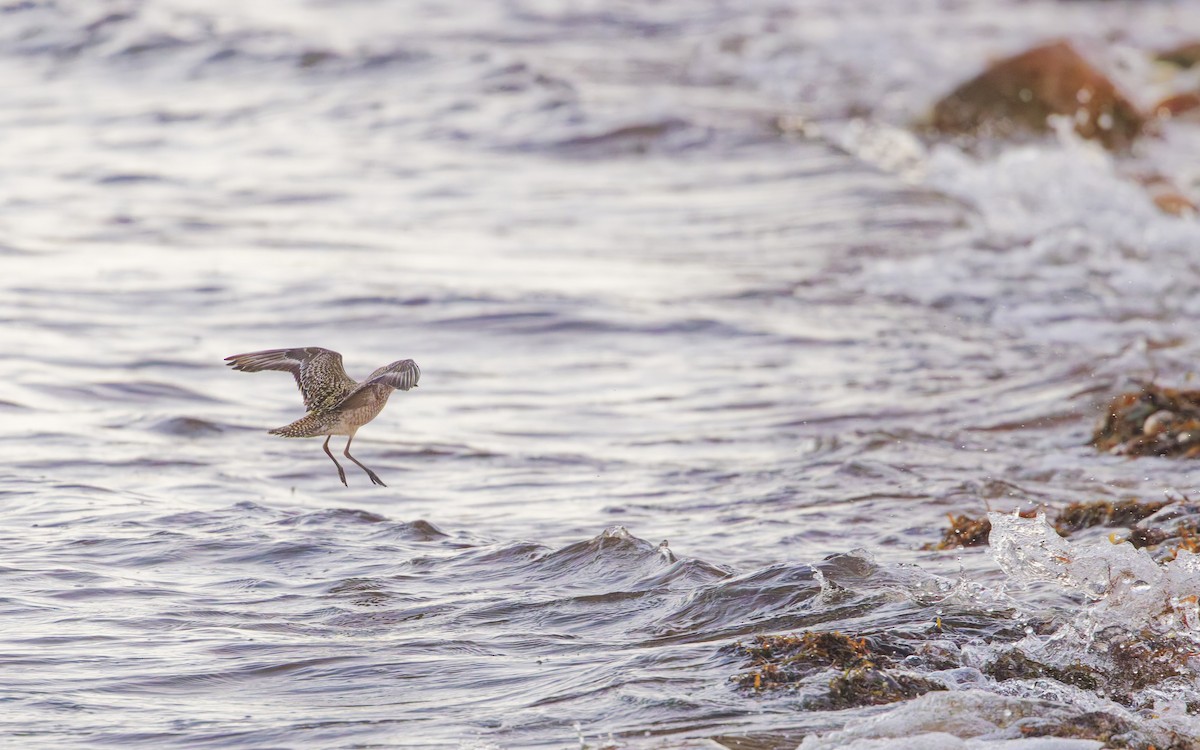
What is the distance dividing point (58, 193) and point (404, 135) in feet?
14.7

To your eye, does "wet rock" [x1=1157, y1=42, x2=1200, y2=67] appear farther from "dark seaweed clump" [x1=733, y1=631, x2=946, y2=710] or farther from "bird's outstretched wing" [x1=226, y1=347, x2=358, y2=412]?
"dark seaweed clump" [x1=733, y1=631, x2=946, y2=710]

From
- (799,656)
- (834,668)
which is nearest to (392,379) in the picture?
(799,656)

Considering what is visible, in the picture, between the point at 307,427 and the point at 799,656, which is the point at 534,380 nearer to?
the point at 307,427

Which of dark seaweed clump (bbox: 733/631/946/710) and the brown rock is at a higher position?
dark seaweed clump (bbox: 733/631/946/710)

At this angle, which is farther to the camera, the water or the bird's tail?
the bird's tail

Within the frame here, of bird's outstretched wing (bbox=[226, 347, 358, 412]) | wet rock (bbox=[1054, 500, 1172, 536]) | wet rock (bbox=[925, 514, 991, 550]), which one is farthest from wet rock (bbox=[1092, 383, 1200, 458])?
bird's outstretched wing (bbox=[226, 347, 358, 412])

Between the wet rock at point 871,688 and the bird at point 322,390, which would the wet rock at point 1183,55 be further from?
the wet rock at point 871,688

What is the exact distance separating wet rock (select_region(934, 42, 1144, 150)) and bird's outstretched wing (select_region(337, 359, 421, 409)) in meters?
14.5

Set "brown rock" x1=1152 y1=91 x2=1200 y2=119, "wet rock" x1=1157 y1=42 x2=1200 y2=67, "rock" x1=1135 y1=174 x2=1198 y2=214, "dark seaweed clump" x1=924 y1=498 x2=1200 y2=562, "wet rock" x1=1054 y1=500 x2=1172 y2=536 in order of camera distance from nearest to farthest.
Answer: "dark seaweed clump" x1=924 y1=498 x2=1200 y2=562 → "wet rock" x1=1054 y1=500 x2=1172 y2=536 → "rock" x1=1135 y1=174 x2=1198 y2=214 → "brown rock" x1=1152 y1=91 x2=1200 y2=119 → "wet rock" x1=1157 y1=42 x2=1200 y2=67

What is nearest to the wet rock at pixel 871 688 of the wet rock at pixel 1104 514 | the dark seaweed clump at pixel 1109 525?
the dark seaweed clump at pixel 1109 525

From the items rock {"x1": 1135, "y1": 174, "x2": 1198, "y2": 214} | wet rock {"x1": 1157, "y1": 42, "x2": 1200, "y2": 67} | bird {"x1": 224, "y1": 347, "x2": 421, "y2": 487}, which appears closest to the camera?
bird {"x1": 224, "y1": 347, "x2": 421, "y2": 487}

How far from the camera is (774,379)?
983cm

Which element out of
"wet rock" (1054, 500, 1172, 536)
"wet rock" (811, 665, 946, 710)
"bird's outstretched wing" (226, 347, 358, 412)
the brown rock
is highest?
"bird's outstretched wing" (226, 347, 358, 412)

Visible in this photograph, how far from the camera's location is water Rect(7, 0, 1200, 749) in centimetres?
487
